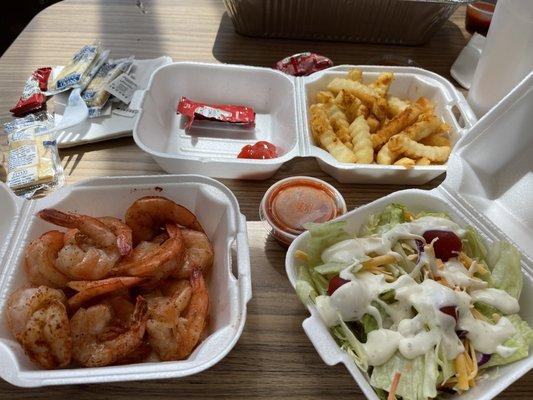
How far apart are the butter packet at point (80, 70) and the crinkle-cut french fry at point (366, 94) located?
2.74 feet

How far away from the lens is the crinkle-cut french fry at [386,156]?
1.22 meters

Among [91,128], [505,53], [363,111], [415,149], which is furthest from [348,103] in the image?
[91,128]

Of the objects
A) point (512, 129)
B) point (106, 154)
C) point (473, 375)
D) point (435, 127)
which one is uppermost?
point (512, 129)

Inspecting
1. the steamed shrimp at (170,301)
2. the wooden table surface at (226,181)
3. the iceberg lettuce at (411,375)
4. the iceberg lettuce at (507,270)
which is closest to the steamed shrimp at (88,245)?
the steamed shrimp at (170,301)

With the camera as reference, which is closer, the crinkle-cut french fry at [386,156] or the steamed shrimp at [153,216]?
the steamed shrimp at [153,216]

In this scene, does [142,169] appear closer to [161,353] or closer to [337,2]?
[161,353]

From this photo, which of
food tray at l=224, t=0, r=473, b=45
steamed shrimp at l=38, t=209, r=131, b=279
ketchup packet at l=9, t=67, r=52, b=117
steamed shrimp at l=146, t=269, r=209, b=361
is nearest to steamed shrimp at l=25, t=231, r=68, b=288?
steamed shrimp at l=38, t=209, r=131, b=279

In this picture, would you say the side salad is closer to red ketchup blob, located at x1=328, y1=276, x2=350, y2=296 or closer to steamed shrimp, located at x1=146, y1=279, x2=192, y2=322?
red ketchup blob, located at x1=328, y1=276, x2=350, y2=296

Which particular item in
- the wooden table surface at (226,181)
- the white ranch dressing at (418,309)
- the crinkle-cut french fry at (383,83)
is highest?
the crinkle-cut french fry at (383,83)

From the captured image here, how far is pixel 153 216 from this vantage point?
3.28 feet

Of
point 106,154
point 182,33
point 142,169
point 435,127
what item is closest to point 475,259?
point 435,127

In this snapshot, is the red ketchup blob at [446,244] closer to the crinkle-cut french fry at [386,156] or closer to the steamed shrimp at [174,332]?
the crinkle-cut french fry at [386,156]

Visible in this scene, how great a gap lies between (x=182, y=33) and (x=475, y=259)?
1487 millimetres

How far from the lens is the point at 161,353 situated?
0.86 metres
